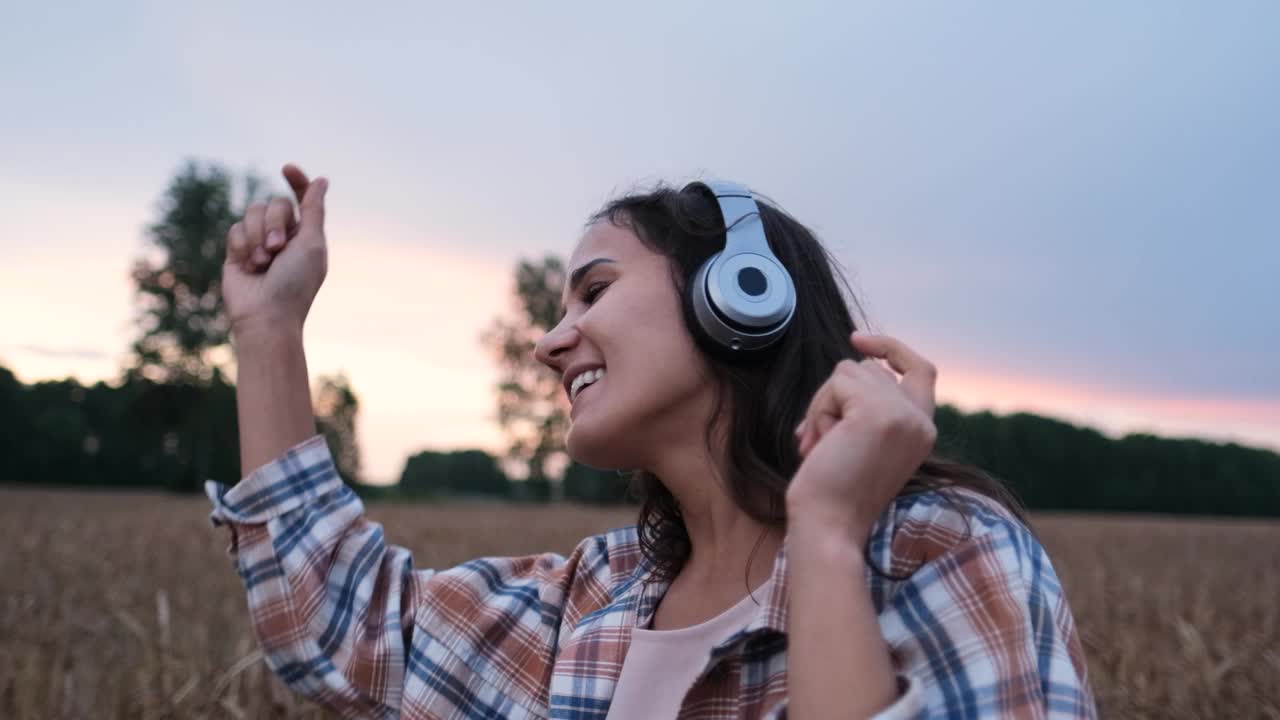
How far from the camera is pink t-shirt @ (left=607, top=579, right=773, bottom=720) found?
5.03ft

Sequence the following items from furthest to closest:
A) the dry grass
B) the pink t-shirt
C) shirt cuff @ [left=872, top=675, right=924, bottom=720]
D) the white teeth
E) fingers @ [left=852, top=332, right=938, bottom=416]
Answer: the dry grass
the white teeth
the pink t-shirt
fingers @ [left=852, top=332, right=938, bottom=416]
shirt cuff @ [left=872, top=675, right=924, bottom=720]

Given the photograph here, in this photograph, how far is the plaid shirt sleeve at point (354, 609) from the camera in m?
1.75

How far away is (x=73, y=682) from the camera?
2.43 m

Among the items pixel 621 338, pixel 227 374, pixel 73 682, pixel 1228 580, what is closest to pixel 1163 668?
pixel 621 338

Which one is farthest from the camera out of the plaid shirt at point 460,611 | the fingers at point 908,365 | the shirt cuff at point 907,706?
the plaid shirt at point 460,611

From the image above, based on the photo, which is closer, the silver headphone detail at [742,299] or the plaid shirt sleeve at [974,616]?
the plaid shirt sleeve at [974,616]

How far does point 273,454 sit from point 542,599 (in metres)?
0.54

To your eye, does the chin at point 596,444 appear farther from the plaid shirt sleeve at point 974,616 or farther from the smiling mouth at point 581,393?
the plaid shirt sleeve at point 974,616

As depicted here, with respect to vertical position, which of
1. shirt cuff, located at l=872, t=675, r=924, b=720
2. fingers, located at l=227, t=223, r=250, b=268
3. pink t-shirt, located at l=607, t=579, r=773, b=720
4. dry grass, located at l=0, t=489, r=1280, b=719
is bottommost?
dry grass, located at l=0, t=489, r=1280, b=719

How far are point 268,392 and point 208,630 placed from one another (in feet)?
6.86

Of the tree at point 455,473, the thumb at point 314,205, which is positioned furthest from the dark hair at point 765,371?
the tree at point 455,473

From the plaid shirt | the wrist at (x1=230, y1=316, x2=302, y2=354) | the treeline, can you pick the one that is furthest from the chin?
the treeline

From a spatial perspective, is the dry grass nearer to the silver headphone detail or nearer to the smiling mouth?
the smiling mouth

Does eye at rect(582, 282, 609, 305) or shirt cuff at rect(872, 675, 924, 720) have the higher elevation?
eye at rect(582, 282, 609, 305)
